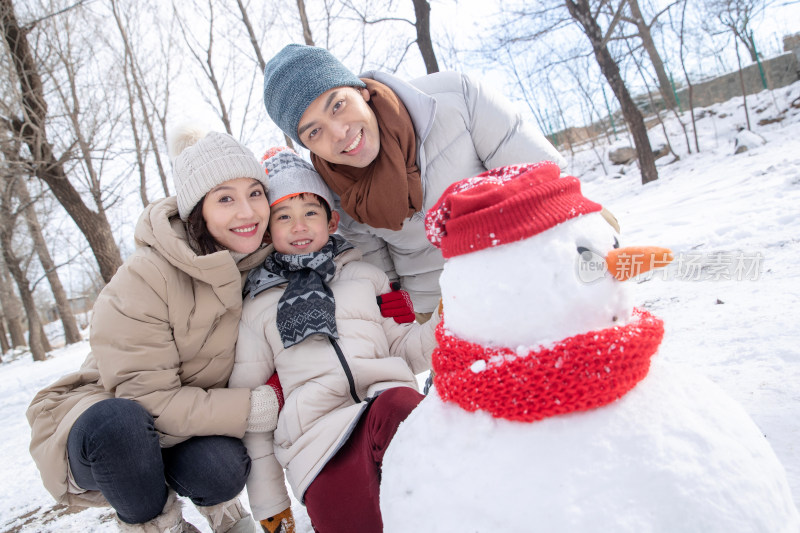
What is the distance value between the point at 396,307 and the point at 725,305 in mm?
1601

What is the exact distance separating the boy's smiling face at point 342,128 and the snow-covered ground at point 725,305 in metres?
1.17

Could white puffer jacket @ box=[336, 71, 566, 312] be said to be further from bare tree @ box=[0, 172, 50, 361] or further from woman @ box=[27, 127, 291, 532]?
bare tree @ box=[0, 172, 50, 361]

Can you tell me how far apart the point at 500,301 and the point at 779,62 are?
16.4 meters

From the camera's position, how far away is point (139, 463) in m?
1.42

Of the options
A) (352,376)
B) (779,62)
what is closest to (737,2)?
(779,62)

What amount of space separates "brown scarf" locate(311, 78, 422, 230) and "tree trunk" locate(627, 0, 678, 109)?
11339 millimetres

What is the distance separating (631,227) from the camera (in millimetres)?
5035

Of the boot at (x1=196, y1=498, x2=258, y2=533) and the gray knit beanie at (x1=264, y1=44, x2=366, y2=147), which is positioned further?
the gray knit beanie at (x1=264, y1=44, x2=366, y2=147)

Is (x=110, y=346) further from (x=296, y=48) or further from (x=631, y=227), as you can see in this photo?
(x=631, y=227)

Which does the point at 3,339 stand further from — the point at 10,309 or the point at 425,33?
the point at 425,33

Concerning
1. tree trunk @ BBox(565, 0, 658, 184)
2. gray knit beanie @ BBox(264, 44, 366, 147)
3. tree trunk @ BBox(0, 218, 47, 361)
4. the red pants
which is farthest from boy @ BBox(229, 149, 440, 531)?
tree trunk @ BBox(0, 218, 47, 361)

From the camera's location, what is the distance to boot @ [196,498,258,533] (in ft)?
5.36

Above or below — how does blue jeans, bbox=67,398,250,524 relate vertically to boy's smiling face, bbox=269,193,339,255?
below

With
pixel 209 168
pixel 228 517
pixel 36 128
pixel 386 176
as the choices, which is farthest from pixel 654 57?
pixel 228 517
